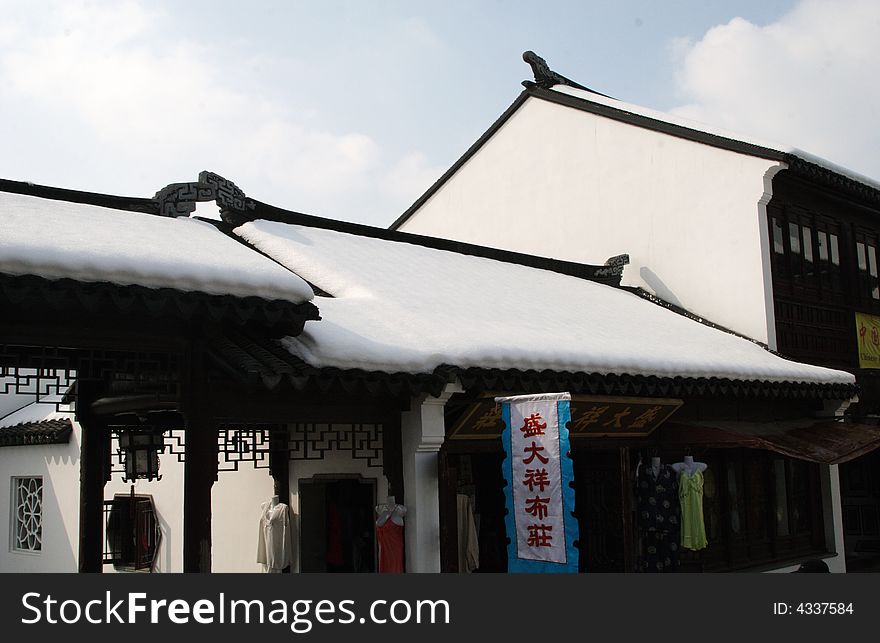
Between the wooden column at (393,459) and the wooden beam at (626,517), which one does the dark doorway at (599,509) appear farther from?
the wooden column at (393,459)

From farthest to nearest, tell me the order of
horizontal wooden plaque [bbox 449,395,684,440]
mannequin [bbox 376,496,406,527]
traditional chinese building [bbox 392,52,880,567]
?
traditional chinese building [bbox 392,52,880,567], horizontal wooden plaque [bbox 449,395,684,440], mannequin [bbox 376,496,406,527]

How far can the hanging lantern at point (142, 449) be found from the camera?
10.5m

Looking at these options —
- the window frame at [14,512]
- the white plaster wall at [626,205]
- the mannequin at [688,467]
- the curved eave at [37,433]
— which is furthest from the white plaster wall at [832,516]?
the window frame at [14,512]

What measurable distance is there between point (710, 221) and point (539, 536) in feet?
28.1

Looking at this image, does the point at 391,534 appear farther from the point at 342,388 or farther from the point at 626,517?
the point at 626,517

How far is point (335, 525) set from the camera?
10.1 metres

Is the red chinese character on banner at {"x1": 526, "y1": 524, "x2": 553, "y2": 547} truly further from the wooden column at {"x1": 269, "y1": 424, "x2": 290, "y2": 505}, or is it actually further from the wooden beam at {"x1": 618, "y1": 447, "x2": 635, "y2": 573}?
the wooden column at {"x1": 269, "y1": 424, "x2": 290, "y2": 505}

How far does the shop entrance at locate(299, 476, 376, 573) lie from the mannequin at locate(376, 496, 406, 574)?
2000mm

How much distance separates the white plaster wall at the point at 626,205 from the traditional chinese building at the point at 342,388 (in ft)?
2.61

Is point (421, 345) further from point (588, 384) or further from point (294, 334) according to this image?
point (588, 384)

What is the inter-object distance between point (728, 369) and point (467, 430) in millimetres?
3437

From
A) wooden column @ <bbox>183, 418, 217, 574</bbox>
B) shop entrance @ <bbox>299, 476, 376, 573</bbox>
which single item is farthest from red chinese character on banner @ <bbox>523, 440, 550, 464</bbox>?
shop entrance @ <bbox>299, 476, 376, 573</bbox>

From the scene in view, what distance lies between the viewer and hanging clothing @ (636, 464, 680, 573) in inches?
372
